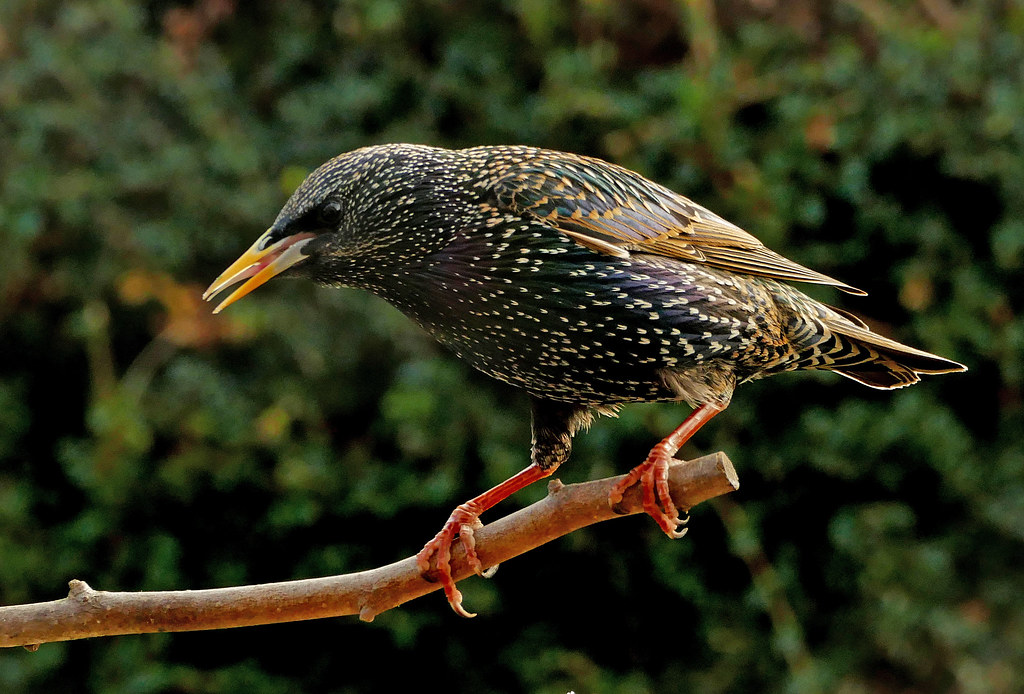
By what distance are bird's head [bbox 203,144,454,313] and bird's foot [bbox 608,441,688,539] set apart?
0.58 metres

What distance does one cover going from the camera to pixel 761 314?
210cm

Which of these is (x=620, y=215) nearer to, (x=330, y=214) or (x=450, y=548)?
(x=330, y=214)

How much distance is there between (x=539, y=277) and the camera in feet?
6.24

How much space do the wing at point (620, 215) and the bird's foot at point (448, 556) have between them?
611 millimetres

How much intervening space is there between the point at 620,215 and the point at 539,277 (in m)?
0.27

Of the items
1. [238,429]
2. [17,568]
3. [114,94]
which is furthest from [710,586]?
[114,94]

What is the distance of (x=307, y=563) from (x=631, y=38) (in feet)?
7.73

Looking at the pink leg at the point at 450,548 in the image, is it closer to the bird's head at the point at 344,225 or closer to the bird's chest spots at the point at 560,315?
the bird's chest spots at the point at 560,315

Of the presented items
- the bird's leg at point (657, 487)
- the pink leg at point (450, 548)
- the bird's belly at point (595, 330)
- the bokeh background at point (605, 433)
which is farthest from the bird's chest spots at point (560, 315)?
the bokeh background at point (605, 433)

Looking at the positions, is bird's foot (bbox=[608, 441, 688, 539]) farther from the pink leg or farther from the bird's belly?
the pink leg

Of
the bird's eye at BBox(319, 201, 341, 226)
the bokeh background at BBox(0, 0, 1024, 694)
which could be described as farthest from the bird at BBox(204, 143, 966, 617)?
→ the bokeh background at BBox(0, 0, 1024, 694)

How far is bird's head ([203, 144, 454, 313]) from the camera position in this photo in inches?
77.2

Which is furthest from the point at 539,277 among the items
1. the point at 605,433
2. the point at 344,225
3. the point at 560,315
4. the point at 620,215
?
the point at 605,433

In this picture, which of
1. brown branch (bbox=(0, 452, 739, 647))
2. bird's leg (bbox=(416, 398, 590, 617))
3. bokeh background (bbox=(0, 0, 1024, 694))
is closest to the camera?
brown branch (bbox=(0, 452, 739, 647))
